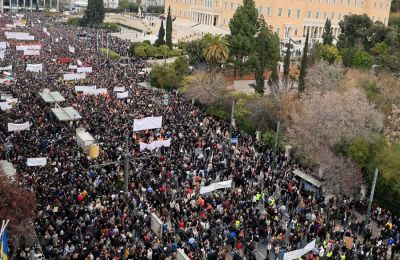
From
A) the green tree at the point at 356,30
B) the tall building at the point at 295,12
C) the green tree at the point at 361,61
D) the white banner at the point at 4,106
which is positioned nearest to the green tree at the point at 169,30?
the tall building at the point at 295,12

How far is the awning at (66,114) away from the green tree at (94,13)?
6823 cm

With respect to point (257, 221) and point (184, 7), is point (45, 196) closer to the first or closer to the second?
point (257, 221)

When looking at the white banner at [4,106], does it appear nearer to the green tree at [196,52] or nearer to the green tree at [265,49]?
the green tree at [265,49]

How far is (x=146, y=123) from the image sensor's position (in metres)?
30.6

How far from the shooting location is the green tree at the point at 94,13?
98062 mm

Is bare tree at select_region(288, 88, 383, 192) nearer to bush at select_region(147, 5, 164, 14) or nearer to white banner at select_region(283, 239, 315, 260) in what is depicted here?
white banner at select_region(283, 239, 315, 260)

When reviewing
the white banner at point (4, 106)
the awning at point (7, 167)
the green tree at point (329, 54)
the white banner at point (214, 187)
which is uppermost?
the green tree at point (329, 54)

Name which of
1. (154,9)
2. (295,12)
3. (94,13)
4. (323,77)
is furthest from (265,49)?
(154,9)

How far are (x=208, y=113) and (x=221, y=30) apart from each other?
4091 cm

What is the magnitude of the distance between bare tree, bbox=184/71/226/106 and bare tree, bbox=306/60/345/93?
719cm

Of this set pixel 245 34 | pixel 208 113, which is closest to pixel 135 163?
pixel 208 113

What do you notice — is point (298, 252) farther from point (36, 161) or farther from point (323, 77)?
point (323, 77)

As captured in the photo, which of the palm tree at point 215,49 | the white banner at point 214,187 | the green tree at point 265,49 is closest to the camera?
the white banner at point 214,187

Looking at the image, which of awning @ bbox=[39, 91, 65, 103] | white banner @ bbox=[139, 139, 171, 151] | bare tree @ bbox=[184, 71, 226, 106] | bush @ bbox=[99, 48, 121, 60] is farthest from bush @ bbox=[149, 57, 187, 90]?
white banner @ bbox=[139, 139, 171, 151]
